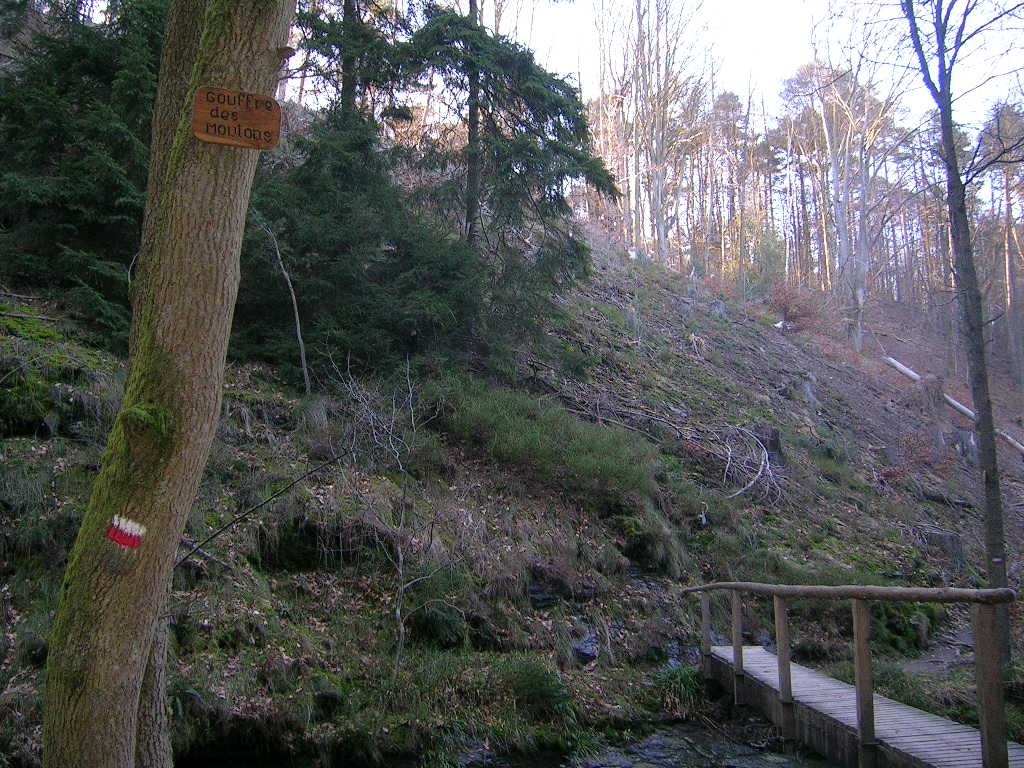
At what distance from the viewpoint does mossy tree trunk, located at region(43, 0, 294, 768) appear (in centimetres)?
334

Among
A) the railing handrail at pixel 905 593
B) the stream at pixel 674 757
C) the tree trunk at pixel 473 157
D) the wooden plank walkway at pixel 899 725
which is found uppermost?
the tree trunk at pixel 473 157

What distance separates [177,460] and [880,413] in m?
23.8

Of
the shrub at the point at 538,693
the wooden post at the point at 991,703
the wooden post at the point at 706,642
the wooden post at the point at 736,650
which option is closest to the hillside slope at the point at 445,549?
the shrub at the point at 538,693

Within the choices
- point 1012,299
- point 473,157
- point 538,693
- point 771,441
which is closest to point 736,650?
point 538,693

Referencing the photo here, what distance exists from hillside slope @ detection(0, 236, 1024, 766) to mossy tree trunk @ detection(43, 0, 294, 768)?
7.77ft

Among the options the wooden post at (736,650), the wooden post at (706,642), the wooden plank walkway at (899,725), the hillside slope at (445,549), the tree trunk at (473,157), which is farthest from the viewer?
the tree trunk at (473,157)

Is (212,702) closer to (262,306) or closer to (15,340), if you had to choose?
(15,340)

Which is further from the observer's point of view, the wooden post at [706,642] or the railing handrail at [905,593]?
the wooden post at [706,642]

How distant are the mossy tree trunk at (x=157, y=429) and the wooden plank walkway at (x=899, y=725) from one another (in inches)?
189

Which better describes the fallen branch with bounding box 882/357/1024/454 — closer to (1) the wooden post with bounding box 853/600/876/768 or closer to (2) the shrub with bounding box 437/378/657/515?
(2) the shrub with bounding box 437/378/657/515

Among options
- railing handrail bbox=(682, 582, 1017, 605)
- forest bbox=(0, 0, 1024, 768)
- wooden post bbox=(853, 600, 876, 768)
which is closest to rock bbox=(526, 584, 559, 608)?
forest bbox=(0, 0, 1024, 768)

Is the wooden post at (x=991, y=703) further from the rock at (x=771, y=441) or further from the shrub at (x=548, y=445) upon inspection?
the rock at (x=771, y=441)

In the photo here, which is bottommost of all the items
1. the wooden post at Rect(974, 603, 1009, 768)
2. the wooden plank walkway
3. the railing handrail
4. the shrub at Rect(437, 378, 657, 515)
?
the wooden plank walkway

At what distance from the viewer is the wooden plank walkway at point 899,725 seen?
486 cm
